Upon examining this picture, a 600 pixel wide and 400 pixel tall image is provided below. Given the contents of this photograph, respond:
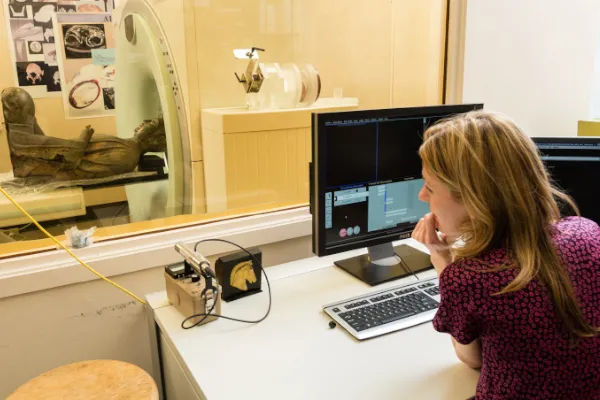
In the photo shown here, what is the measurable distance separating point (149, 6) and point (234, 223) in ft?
2.79

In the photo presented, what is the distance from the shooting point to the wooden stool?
103cm

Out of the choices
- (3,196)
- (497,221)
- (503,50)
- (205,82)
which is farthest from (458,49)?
(3,196)

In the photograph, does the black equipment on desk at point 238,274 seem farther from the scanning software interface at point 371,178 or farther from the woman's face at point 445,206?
the woman's face at point 445,206

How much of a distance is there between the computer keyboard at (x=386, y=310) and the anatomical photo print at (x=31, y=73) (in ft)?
3.65

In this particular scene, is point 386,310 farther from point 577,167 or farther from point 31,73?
point 31,73

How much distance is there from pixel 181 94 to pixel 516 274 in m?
1.42

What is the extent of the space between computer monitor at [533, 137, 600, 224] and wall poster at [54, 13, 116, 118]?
1.33 metres

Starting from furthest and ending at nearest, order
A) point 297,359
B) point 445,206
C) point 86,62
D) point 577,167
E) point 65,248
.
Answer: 1. point 86,62
2. point 65,248
3. point 577,167
4. point 297,359
5. point 445,206

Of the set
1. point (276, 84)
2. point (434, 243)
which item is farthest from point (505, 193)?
point (276, 84)

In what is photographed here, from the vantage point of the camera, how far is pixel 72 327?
1.32 metres

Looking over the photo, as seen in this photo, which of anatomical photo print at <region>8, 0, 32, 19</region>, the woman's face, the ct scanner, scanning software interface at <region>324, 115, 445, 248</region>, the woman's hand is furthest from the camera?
the ct scanner

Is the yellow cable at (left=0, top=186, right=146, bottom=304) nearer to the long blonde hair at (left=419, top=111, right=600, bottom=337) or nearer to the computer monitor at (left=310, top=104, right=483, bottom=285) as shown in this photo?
the computer monitor at (left=310, top=104, right=483, bottom=285)

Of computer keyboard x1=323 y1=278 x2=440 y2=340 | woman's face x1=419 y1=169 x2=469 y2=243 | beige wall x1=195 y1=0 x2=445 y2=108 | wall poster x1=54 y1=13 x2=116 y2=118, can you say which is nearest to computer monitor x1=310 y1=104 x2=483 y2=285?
computer keyboard x1=323 y1=278 x2=440 y2=340

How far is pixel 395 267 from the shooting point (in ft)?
4.50
